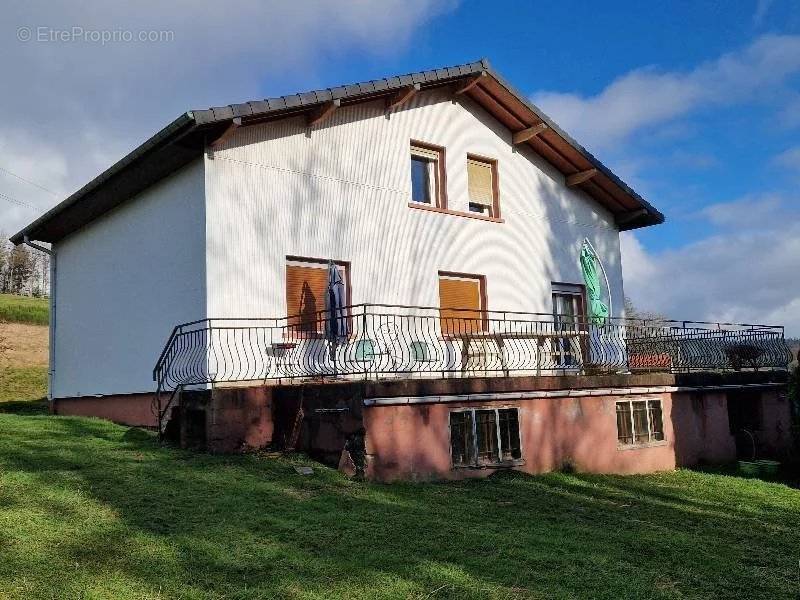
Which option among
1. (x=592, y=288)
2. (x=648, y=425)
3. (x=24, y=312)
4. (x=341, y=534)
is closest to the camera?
(x=341, y=534)

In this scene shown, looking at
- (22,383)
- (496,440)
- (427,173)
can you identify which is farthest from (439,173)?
(22,383)

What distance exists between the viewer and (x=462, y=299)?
46.7ft

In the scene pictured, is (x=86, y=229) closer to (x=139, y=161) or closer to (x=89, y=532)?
(x=139, y=161)

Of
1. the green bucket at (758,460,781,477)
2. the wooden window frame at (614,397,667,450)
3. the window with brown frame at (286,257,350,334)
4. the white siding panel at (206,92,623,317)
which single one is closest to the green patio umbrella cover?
the white siding panel at (206,92,623,317)

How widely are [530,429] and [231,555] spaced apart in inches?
228

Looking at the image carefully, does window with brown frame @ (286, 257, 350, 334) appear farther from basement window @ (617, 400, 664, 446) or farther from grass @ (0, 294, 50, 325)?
grass @ (0, 294, 50, 325)

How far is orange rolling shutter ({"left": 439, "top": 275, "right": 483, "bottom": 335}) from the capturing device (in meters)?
13.6

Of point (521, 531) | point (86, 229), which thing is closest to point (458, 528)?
point (521, 531)

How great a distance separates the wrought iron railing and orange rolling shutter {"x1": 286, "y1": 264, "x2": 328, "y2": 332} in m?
0.07

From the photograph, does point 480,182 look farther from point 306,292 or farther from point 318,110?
point 306,292

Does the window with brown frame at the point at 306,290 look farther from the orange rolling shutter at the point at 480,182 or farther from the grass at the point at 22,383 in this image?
the grass at the point at 22,383

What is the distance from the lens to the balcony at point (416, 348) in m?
10.5

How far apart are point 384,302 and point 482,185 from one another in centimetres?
418

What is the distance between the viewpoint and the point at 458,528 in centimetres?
687
